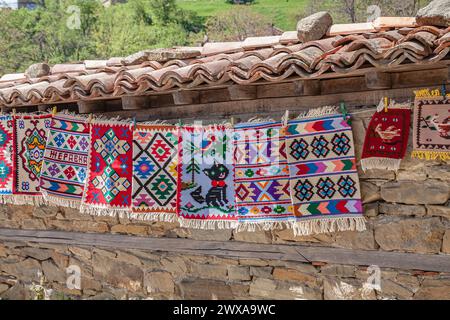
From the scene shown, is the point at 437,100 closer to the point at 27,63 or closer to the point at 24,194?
the point at 24,194

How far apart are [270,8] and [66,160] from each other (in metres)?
32.5

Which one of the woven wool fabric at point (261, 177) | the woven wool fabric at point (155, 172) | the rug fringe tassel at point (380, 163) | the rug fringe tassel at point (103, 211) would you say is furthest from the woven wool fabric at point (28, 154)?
the rug fringe tassel at point (380, 163)

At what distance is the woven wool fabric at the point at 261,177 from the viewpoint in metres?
4.12

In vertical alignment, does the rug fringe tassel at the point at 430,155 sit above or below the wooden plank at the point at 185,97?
below

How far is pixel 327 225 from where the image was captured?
3.94m

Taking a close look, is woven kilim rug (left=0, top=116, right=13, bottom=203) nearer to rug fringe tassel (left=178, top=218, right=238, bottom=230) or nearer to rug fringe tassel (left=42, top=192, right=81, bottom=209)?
rug fringe tassel (left=42, top=192, right=81, bottom=209)

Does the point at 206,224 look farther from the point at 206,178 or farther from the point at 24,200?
the point at 24,200

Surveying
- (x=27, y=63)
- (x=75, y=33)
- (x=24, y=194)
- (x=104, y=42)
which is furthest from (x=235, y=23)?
(x=24, y=194)

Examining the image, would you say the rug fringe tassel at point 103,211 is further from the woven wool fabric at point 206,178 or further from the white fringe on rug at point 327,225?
the white fringe on rug at point 327,225

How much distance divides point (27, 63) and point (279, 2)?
17.4 meters

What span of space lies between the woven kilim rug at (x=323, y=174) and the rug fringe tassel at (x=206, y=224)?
2.02ft

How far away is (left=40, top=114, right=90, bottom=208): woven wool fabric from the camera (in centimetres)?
512

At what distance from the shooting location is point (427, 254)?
3592 millimetres

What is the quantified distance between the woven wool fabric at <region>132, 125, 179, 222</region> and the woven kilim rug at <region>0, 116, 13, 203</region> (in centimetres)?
159
